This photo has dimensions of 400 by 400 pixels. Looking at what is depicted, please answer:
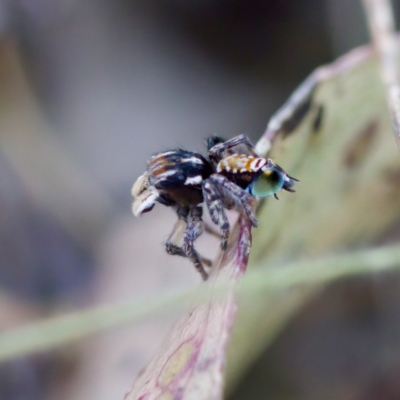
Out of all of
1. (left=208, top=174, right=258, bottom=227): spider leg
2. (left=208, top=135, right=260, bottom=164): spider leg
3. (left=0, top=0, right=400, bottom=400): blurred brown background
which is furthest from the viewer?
(left=0, top=0, right=400, bottom=400): blurred brown background

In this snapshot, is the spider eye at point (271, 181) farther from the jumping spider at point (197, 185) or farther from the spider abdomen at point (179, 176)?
the spider abdomen at point (179, 176)

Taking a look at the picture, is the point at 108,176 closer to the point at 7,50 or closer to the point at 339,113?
the point at 7,50

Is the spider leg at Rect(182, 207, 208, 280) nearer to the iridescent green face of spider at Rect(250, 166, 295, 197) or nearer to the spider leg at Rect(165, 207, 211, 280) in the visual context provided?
the spider leg at Rect(165, 207, 211, 280)

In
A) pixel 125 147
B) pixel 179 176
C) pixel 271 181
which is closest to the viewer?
pixel 271 181

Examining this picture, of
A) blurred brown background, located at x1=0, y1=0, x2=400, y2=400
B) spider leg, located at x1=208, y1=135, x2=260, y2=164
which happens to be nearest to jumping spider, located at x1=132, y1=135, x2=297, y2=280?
spider leg, located at x1=208, y1=135, x2=260, y2=164

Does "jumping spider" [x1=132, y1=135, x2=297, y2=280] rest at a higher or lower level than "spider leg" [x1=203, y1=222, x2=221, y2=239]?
higher

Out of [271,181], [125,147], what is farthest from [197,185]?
[125,147]

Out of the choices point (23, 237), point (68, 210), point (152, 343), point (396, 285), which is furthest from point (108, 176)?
point (396, 285)

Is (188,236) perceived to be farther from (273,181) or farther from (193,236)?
(273,181)
